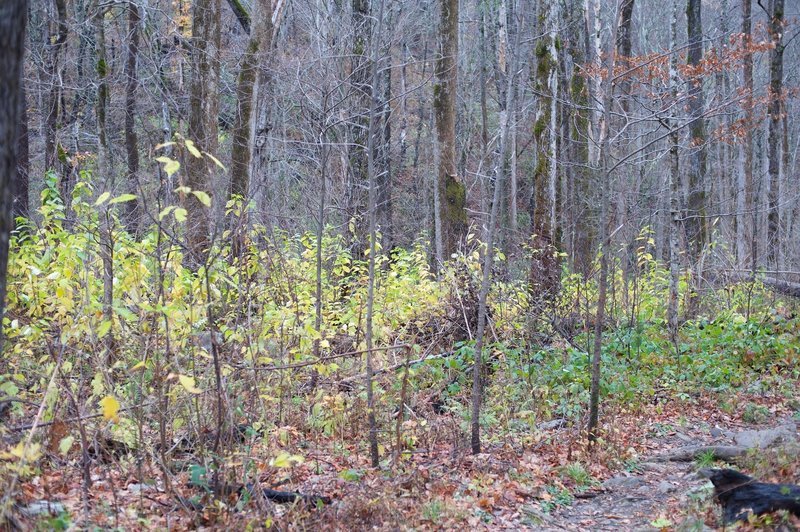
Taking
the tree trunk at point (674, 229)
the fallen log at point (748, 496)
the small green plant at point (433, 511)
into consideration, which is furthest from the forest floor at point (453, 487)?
the tree trunk at point (674, 229)

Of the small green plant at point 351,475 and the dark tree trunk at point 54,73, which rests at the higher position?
the dark tree trunk at point 54,73

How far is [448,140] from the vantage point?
469 inches

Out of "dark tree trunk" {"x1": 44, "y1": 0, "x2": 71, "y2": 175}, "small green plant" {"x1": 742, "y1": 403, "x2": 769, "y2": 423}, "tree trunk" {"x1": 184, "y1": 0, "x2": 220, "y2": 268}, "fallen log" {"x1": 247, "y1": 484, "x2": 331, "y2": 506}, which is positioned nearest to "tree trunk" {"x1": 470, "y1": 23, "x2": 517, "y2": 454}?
"fallen log" {"x1": 247, "y1": 484, "x2": 331, "y2": 506}

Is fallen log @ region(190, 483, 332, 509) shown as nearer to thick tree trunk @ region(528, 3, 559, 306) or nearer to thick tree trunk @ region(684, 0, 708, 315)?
thick tree trunk @ region(528, 3, 559, 306)

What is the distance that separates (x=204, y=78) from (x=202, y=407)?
8344mm

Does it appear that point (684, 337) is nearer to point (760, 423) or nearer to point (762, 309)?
point (762, 309)

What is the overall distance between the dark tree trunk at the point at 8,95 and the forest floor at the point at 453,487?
184cm

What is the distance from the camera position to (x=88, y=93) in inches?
679

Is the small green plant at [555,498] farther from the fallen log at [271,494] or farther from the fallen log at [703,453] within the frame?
the fallen log at [271,494]

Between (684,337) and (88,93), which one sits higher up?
(88,93)

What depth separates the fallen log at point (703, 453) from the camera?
20.4 feet

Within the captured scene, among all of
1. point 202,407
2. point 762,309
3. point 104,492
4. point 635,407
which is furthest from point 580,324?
point 104,492

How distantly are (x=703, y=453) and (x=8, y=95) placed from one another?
6.36 m

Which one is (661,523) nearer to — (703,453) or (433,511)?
(433,511)
